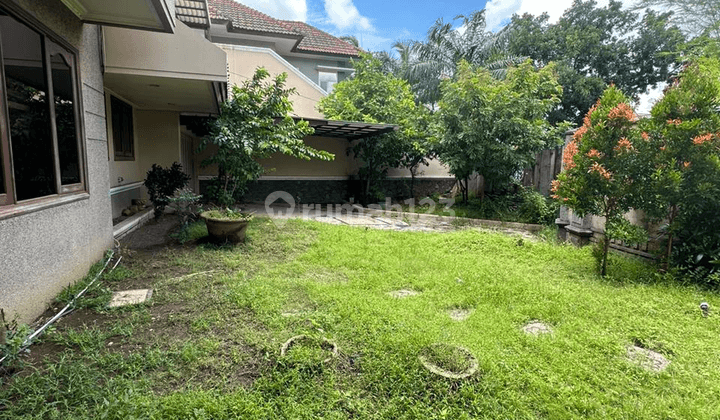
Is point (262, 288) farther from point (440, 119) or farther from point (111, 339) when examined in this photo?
point (440, 119)

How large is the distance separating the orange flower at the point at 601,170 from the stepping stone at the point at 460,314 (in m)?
2.72

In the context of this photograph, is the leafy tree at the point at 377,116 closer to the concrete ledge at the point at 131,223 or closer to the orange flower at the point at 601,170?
the concrete ledge at the point at 131,223

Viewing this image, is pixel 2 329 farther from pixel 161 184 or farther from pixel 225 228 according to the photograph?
pixel 161 184

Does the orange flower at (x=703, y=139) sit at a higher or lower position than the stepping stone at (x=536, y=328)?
higher

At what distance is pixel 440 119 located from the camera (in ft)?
34.3

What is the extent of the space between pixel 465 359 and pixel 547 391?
559 millimetres

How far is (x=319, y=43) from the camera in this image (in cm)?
1659

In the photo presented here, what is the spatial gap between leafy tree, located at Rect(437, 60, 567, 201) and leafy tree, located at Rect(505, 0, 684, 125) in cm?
1073

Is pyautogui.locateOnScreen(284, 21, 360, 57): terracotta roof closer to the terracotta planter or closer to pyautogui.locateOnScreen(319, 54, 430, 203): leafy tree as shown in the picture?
pyautogui.locateOnScreen(319, 54, 430, 203): leafy tree

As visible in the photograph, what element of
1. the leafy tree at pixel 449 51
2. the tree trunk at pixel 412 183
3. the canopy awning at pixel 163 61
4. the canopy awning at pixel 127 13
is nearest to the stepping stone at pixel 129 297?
the canopy awning at pixel 127 13

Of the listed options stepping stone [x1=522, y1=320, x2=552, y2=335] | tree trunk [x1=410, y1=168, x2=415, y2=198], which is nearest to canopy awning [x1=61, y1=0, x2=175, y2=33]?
stepping stone [x1=522, y1=320, x2=552, y2=335]

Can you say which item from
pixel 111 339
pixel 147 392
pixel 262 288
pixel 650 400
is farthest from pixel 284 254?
pixel 650 400

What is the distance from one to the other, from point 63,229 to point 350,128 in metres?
8.24

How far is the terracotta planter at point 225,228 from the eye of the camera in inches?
222
